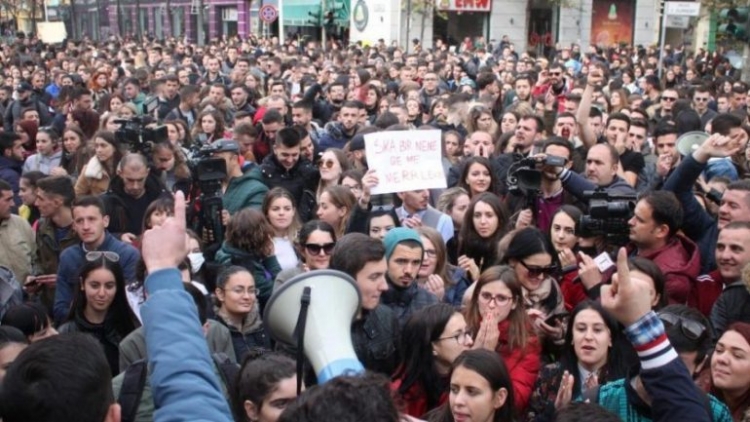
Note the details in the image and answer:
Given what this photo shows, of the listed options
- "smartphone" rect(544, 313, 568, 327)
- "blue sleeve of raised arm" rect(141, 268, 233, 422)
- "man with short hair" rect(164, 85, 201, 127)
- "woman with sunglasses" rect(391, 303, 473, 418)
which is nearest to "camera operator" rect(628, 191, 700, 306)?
"smartphone" rect(544, 313, 568, 327)

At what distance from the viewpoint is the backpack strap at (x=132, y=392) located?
2715 millimetres

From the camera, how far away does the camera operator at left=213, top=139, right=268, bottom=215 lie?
24.9 ft

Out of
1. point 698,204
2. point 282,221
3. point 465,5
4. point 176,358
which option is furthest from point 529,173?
point 465,5

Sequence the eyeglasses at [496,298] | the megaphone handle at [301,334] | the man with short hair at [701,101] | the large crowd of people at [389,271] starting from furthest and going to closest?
the man with short hair at [701,101]
the eyeglasses at [496,298]
the megaphone handle at [301,334]
the large crowd of people at [389,271]

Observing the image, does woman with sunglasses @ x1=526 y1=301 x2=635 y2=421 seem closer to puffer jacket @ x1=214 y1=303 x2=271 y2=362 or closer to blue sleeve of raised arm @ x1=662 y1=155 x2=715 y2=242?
puffer jacket @ x1=214 y1=303 x2=271 y2=362

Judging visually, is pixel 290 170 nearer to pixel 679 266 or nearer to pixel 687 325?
pixel 679 266

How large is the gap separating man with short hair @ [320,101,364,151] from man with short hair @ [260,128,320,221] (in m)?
2.07

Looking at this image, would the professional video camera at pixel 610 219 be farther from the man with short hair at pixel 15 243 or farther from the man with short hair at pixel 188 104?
the man with short hair at pixel 188 104

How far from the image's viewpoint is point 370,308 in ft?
15.2

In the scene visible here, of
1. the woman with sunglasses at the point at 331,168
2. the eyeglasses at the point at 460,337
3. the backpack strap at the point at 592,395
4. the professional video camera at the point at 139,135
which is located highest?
the professional video camera at the point at 139,135

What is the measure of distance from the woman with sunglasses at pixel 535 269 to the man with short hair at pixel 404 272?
51 cm

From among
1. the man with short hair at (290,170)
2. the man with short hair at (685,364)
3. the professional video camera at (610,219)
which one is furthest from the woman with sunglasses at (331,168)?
the man with short hair at (685,364)

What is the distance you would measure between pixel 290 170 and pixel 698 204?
3.56m

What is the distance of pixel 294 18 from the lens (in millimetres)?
40344
